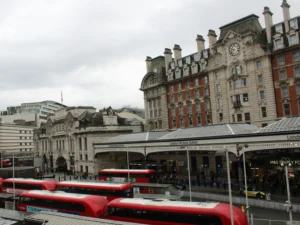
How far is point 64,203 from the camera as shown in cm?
2591

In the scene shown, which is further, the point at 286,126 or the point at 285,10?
the point at 285,10

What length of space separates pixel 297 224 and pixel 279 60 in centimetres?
3608

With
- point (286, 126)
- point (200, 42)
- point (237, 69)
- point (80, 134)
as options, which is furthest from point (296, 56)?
point (80, 134)

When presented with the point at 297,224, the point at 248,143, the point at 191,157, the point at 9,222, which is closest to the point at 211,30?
the point at 191,157

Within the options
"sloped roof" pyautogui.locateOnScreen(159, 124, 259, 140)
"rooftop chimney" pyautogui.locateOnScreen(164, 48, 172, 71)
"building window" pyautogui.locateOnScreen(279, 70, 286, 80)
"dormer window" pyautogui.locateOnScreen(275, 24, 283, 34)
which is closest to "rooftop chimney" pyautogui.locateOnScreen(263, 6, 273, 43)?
"dormer window" pyautogui.locateOnScreen(275, 24, 283, 34)

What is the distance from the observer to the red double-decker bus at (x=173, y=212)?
1859 cm

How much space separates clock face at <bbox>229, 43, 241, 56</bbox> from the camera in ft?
177

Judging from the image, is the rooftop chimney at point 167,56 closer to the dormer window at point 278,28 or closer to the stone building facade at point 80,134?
the stone building facade at point 80,134

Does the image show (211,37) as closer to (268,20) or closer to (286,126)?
(268,20)

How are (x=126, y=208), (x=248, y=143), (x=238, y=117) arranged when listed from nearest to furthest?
(x=126, y=208) → (x=248, y=143) → (x=238, y=117)

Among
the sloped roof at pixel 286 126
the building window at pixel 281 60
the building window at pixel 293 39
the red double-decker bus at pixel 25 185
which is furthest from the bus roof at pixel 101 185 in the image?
the building window at pixel 293 39

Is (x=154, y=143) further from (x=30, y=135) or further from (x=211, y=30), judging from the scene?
(x=30, y=135)

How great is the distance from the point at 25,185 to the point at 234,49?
42316 millimetres

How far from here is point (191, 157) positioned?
190 ft
